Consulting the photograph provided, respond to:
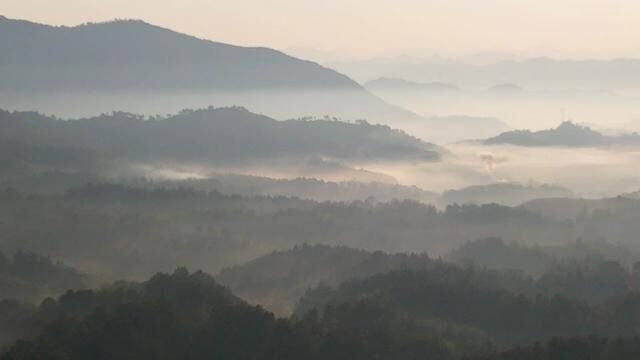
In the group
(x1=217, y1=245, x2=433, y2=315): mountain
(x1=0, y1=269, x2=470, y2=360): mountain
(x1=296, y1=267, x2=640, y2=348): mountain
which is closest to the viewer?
(x1=0, y1=269, x2=470, y2=360): mountain

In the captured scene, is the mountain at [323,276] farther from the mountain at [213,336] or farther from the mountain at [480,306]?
the mountain at [213,336]

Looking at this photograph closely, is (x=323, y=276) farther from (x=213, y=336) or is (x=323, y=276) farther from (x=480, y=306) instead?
(x=213, y=336)

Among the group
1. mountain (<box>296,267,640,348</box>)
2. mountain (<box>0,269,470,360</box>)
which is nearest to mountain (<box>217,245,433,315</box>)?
mountain (<box>296,267,640,348</box>)

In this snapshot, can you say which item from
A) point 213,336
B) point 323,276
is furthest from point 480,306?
point 323,276

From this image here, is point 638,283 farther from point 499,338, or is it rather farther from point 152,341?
point 152,341

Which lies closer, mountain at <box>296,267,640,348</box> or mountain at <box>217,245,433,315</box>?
mountain at <box>296,267,640,348</box>

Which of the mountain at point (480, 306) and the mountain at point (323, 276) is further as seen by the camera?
the mountain at point (323, 276)

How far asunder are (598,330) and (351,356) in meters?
39.1

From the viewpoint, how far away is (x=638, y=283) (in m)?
152

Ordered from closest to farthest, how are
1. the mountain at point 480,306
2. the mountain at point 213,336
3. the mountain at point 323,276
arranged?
the mountain at point 213,336, the mountain at point 480,306, the mountain at point 323,276

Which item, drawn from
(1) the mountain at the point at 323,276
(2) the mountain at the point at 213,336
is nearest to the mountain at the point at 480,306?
(2) the mountain at the point at 213,336

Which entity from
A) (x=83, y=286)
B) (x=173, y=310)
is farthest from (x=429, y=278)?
(x=83, y=286)

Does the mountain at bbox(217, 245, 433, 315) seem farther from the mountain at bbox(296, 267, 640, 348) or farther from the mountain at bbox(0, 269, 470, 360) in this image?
the mountain at bbox(0, 269, 470, 360)

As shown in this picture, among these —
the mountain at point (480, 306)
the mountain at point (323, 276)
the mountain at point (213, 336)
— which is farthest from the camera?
the mountain at point (323, 276)
